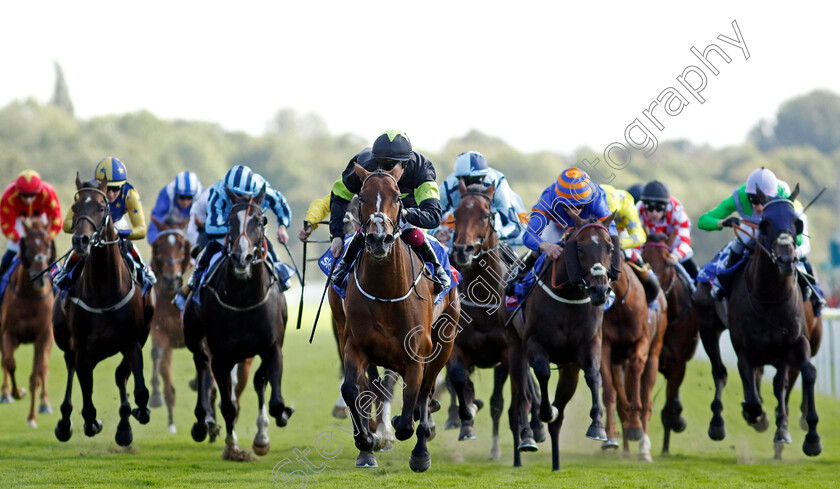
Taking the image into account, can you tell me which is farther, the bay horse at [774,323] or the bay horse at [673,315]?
the bay horse at [673,315]

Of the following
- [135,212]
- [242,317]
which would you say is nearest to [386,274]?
[242,317]

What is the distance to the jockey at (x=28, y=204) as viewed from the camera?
38.4ft

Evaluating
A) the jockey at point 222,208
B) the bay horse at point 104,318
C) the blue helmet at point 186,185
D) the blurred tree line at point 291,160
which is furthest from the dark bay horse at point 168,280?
the blurred tree line at point 291,160

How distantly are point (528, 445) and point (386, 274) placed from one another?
7.23ft

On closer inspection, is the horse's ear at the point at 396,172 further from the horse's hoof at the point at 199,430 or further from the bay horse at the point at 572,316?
the horse's hoof at the point at 199,430

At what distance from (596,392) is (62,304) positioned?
180 inches

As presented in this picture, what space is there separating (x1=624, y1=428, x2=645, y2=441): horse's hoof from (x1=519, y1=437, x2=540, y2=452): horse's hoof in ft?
4.86

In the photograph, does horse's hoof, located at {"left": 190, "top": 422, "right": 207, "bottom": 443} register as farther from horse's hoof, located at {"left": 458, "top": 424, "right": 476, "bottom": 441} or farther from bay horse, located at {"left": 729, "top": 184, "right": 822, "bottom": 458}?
bay horse, located at {"left": 729, "top": 184, "right": 822, "bottom": 458}

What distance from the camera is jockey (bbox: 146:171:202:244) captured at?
12.4 meters

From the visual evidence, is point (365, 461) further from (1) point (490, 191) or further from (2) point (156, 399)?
(2) point (156, 399)

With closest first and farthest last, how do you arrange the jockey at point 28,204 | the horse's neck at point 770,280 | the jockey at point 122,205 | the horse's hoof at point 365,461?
the horse's hoof at point 365,461 → the horse's neck at point 770,280 → the jockey at point 122,205 → the jockey at point 28,204

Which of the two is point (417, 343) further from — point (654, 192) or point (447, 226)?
point (654, 192)

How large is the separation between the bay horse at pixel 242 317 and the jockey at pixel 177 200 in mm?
3325

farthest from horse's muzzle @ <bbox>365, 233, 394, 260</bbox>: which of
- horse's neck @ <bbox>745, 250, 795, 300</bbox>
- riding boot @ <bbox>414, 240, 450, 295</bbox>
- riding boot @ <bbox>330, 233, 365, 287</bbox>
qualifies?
horse's neck @ <bbox>745, 250, 795, 300</bbox>
